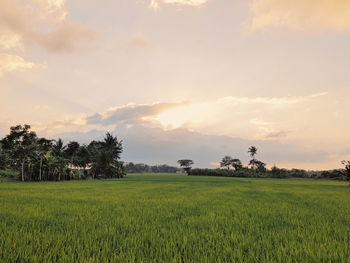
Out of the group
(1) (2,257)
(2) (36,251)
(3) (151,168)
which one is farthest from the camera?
(3) (151,168)

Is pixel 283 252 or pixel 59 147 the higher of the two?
pixel 59 147

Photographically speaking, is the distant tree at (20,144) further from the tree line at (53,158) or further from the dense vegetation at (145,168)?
the dense vegetation at (145,168)

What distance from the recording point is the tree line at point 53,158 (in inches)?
1309

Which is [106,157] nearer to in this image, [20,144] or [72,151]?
[72,151]

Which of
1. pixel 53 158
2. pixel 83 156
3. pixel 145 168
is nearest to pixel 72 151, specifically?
pixel 83 156

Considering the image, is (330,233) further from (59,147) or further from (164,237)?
(59,147)

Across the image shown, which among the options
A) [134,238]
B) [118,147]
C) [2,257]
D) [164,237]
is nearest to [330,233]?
[164,237]

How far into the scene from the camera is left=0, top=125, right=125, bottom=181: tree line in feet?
109

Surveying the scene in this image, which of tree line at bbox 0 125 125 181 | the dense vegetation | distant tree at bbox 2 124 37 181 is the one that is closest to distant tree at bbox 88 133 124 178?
tree line at bbox 0 125 125 181

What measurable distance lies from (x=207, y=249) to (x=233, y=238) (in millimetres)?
788

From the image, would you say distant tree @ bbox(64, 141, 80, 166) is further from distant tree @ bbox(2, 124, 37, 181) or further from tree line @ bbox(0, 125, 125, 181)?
distant tree @ bbox(2, 124, 37, 181)

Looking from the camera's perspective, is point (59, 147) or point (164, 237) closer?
point (164, 237)

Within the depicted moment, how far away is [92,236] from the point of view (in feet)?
13.5

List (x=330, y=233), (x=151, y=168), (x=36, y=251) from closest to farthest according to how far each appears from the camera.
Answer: (x=36, y=251) → (x=330, y=233) → (x=151, y=168)
